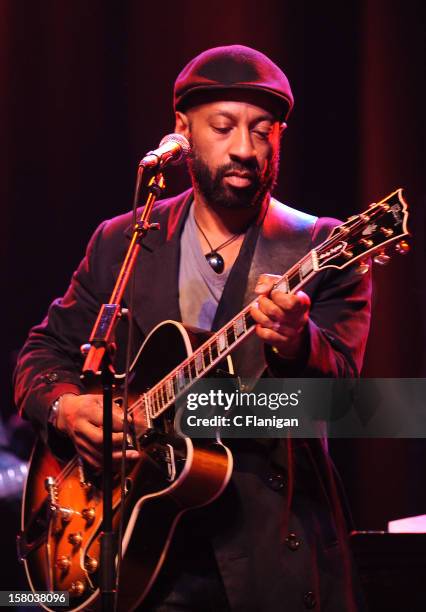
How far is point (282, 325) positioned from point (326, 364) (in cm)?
20

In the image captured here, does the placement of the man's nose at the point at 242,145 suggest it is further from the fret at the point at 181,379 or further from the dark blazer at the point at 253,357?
the fret at the point at 181,379

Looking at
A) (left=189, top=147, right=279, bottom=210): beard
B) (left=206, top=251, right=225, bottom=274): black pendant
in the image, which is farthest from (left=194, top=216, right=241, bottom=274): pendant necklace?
(left=189, top=147, right=279, bottom=210): beard

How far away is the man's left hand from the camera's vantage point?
212 centimetres

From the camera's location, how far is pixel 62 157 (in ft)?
13.4

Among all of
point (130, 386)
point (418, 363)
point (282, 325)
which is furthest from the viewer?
point (418, 363)

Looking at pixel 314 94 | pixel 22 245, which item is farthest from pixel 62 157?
pixel 314 94

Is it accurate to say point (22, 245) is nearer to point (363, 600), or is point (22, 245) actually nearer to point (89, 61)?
point (89, 61)

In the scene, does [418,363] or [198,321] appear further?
[418,363]

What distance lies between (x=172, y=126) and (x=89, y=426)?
72.7 inches

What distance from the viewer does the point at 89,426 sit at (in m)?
2.56

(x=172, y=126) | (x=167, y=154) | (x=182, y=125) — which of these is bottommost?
(x=167, y=154)

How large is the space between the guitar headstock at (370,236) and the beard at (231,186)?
0.46 meters

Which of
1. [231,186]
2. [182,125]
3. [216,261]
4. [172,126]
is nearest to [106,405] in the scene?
[216,261]

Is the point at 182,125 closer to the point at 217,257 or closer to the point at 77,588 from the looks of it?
the point at 217,257
